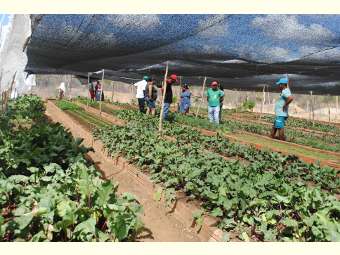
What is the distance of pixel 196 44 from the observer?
9.52 metres

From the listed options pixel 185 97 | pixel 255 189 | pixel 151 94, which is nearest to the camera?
pixel 255 189

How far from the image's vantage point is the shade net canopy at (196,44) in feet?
26.5

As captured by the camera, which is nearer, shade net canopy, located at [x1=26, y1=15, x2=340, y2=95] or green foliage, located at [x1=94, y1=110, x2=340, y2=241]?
green foliage, located at [x1=94, y1=110, x2=340, y2=241]

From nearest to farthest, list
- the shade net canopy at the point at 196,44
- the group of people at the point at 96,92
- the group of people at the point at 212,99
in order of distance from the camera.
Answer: the shade net canopy at the point at 196,44 → the group of people at the point at 212,99 → the group of people at the point at 96,92

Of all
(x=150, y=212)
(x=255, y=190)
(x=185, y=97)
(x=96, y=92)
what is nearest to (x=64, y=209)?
(x=150, y=212)

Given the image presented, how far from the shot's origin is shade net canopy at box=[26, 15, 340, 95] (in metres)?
8.06

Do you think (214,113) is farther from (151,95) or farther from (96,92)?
(96,92)

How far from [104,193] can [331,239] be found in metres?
1.87

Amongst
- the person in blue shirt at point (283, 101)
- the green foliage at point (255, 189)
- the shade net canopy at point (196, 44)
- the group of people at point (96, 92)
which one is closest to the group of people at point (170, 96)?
the shade net canopy at point (196, 44)

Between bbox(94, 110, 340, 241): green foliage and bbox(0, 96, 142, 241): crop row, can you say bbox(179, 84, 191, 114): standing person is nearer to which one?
bbox(94, 110, 340, 241): green foliage

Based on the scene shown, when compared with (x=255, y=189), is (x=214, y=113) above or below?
above

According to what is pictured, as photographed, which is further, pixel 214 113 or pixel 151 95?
pixel 151 95

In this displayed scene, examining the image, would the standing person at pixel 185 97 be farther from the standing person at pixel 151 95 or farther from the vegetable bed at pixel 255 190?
the vegetable bed at pixel 255 190

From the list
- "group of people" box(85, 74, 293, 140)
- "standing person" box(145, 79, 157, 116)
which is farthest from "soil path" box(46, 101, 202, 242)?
"standing person" box(145, 79, 157, 116)
